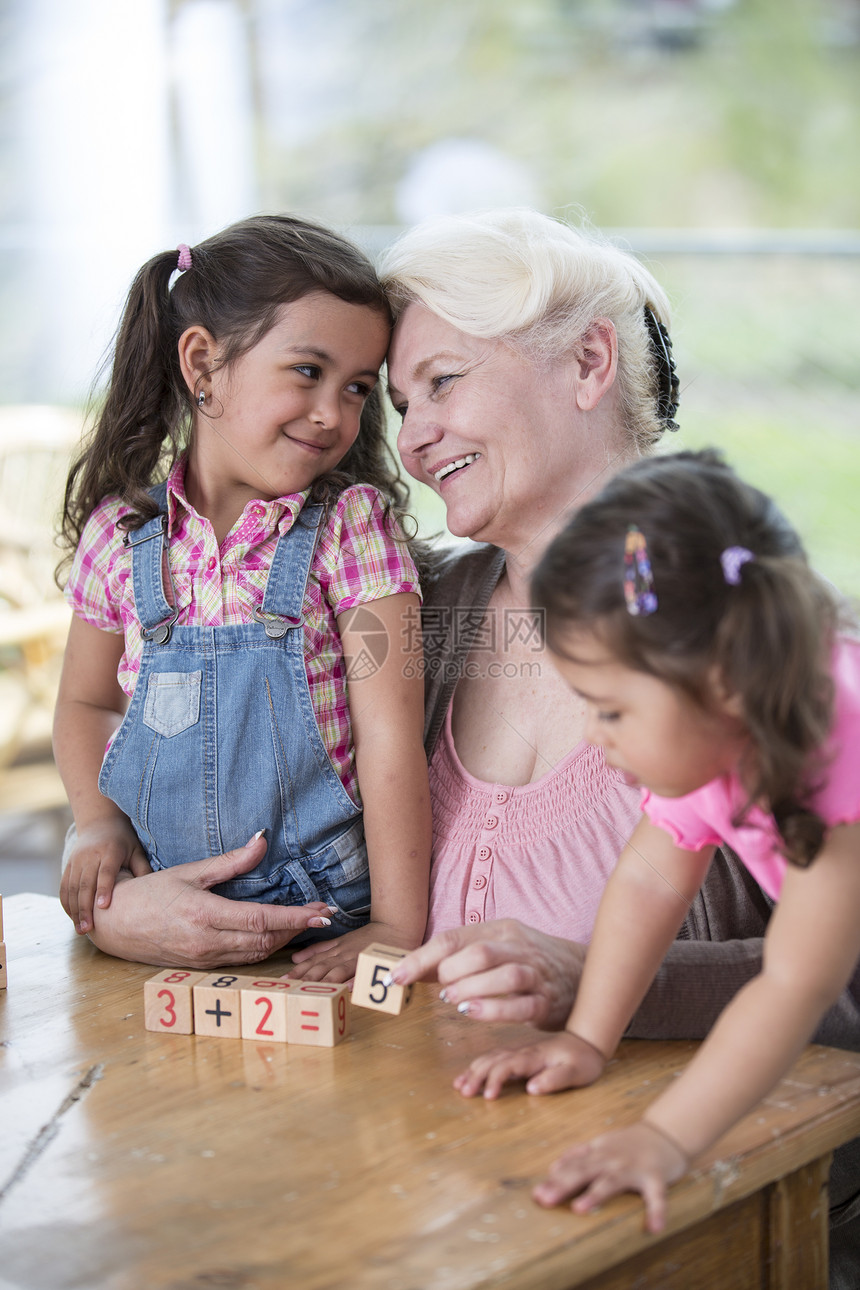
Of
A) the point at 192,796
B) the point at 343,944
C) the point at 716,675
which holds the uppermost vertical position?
the point at 716,675

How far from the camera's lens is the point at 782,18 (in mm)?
8555

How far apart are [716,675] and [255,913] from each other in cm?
62

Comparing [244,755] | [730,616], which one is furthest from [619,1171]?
[244,755]

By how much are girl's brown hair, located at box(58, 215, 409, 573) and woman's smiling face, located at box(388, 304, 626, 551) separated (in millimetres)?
80

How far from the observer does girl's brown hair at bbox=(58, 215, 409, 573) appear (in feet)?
4.69

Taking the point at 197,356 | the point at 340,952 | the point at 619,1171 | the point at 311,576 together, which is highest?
the point at 197,356

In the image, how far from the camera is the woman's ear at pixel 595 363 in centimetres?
151

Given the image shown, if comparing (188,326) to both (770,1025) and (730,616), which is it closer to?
(730,616)

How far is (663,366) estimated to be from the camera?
163 centimetres

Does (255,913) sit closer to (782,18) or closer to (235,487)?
(235,487)

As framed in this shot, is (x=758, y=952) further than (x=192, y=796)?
No

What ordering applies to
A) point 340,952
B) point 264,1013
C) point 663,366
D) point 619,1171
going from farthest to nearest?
point 663,366
point 340,952
point 264,1013
point 619,1171

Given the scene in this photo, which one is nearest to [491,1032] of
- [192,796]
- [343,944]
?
[343,944]

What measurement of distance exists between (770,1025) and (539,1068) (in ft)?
0.71
